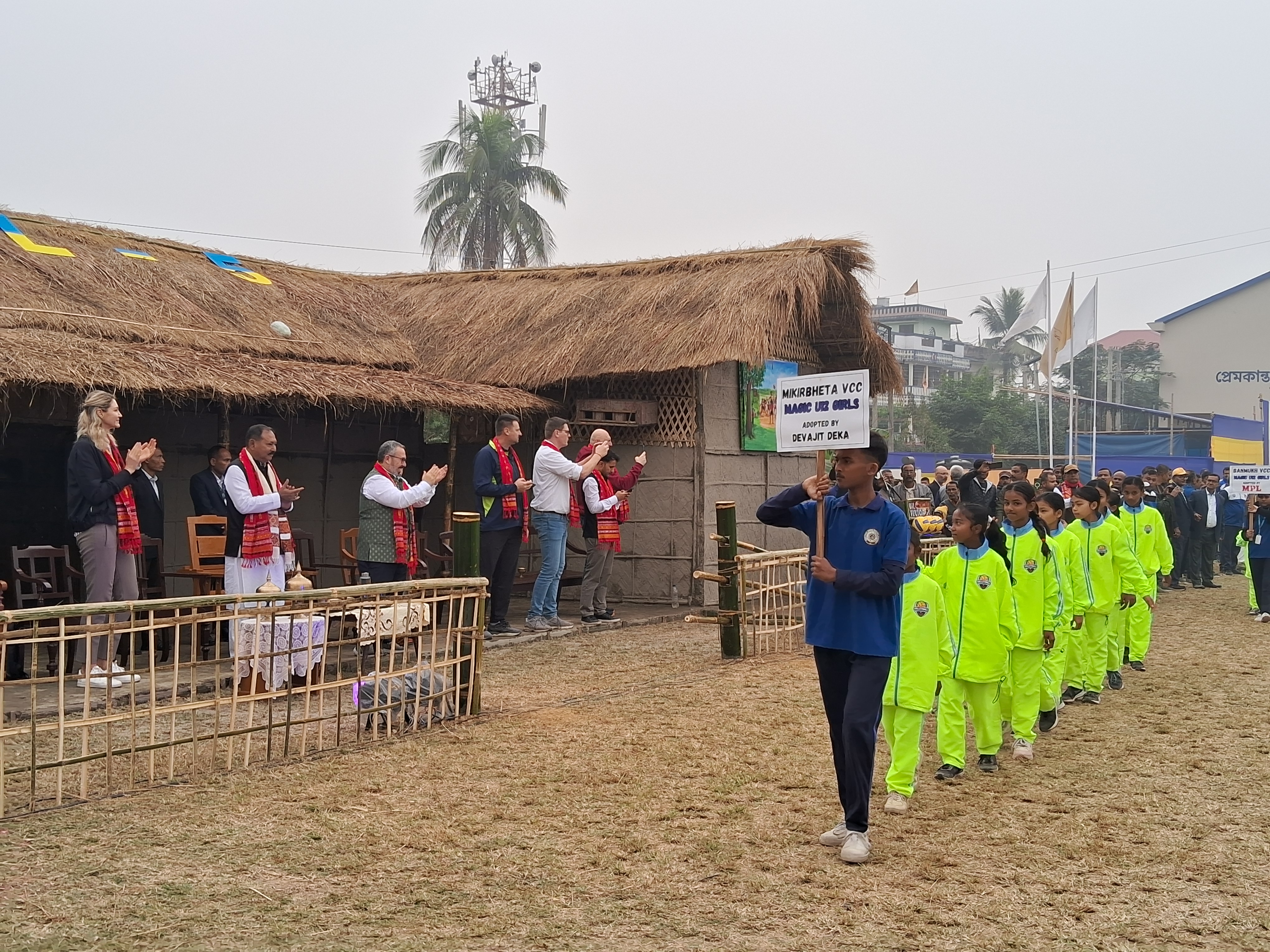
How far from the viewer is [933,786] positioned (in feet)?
19.8

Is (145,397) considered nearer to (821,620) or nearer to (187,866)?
(187,866)

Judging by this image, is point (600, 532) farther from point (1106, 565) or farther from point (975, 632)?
point (975, 632)

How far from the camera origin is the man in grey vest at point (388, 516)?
351 inches

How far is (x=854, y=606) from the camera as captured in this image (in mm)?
4965

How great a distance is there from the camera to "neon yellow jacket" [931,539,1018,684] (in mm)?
6207

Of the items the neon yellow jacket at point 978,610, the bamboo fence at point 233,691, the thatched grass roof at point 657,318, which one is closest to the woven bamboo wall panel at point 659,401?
the thatched grass roof at point 657,318

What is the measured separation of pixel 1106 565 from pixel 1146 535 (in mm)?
2265

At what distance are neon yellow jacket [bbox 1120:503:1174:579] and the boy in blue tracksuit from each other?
19.2 ft

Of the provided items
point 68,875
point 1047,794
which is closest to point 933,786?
point 1047,794

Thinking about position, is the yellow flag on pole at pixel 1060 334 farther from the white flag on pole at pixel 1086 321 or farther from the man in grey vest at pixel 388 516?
the man in grey vest at pixel 388 516

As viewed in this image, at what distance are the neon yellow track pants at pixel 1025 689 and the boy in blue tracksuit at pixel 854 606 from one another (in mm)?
1756

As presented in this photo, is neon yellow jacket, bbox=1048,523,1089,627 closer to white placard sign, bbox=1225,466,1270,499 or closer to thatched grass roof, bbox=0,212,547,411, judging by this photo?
thatched grass roof, bbox=0,212,547,411

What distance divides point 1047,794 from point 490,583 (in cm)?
653

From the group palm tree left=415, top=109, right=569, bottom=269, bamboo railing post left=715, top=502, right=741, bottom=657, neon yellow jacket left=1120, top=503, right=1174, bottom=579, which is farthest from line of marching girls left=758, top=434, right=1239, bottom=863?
palm tree left=415, top=109, right=569, bottom=269
